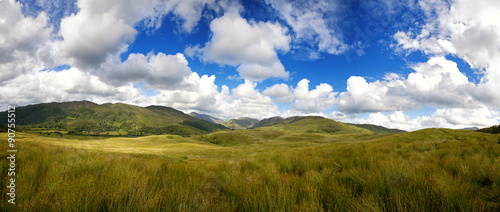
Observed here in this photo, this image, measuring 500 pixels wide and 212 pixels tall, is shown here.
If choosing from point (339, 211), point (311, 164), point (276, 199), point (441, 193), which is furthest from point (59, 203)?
point (311, 164)

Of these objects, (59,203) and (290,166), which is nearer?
(59,203)

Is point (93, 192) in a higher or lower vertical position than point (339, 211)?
higher

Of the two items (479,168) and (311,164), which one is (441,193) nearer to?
(479,168)

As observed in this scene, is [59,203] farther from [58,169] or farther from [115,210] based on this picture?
[58,169]

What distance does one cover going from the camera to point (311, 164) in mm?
6922

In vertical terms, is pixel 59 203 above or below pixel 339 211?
above

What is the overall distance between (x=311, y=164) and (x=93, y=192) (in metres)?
6.25

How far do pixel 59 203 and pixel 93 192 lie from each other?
0.35 m

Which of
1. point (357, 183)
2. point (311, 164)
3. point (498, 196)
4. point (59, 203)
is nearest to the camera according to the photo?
point (59, 203)

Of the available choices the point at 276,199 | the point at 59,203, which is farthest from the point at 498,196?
the point at 59,203

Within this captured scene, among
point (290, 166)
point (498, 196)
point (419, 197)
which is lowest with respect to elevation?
point (290, 166)

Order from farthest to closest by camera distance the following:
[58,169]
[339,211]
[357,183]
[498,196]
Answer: [58,169] < [357,183] < [498,196] < [339,211]

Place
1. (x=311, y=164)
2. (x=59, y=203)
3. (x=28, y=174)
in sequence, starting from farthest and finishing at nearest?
(x=311, y=164) < (x=28, y=174) < (x=59, y=203)

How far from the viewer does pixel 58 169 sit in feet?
14.8
